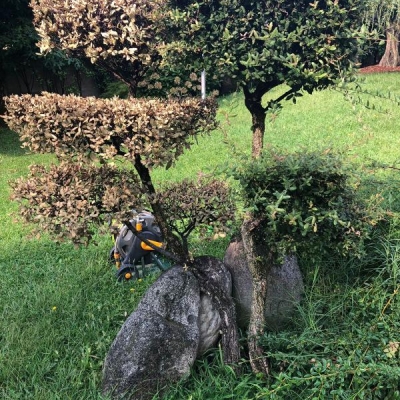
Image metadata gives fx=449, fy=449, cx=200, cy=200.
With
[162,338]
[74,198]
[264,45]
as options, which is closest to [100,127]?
[74,198]

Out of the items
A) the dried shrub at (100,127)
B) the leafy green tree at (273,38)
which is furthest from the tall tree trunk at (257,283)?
the leafy green tree at (273,38)

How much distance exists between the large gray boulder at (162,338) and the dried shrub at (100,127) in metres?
0.97

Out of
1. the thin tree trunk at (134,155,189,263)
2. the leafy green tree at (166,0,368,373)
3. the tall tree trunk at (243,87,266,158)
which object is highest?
the leafy green tree at (166,0,368,373)

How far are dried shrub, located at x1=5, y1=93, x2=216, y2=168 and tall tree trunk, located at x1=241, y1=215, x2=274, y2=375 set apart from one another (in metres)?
0.72

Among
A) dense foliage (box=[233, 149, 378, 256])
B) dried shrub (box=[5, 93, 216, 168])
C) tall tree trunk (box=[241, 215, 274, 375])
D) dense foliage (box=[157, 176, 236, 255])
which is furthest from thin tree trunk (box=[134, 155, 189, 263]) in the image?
dense foliage (box=[233, 149, 378, 256])

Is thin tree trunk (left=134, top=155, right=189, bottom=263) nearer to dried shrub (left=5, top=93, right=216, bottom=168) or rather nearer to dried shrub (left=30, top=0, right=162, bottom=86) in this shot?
dried shrub (left=5, top=93, right=216, bottom=168)

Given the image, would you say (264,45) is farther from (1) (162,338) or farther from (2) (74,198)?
(1) (162,338)

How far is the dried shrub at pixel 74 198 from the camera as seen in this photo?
8.64 ft

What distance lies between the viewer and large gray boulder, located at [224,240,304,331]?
10.8 ft

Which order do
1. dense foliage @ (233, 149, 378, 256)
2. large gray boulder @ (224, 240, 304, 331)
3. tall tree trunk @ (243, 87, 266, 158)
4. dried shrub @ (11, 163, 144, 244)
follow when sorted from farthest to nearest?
1. tall tree trunk @ (243, 87, 266, 158)
2. large gray boulder @ (224, 240, 304, 331)
3. dried shrub @ (11, 163, 144, 244)
4. dense foliage @ (233, 149, 378, 256)

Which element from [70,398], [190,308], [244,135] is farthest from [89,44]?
[244,135]

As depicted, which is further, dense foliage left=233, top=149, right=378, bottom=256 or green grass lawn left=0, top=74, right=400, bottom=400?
green grass lawn left=0, top=74, right=400, bottom=400

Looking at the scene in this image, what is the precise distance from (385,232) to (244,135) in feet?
21.0

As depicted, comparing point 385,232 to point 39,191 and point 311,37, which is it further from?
point 39,191
